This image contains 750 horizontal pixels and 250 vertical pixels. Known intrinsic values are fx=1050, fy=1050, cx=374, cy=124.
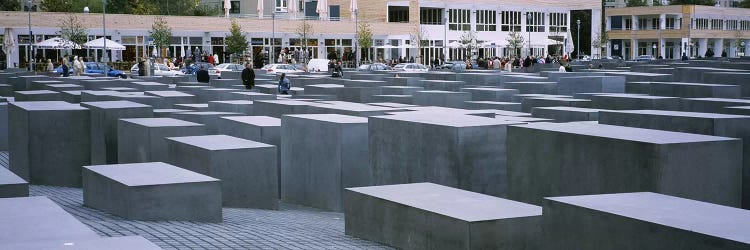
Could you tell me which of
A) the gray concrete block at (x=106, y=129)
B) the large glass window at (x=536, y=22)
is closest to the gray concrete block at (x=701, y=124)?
the gray concrete block at (x=106, y=129)

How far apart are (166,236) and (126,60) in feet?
194

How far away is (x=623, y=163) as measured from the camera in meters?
10.5

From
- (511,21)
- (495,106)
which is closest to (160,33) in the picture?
(511,21)

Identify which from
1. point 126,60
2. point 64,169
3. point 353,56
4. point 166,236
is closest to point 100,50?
point 126,60

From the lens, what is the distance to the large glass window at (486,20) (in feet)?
309

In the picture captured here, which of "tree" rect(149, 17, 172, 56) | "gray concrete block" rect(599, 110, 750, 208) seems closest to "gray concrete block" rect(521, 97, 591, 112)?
"gray concrete block" rect(599, 110, 750, 208)

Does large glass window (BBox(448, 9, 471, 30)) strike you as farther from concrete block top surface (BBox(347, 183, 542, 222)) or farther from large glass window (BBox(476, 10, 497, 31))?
concrete block top surface (BBox(347, 183, 542, 222))

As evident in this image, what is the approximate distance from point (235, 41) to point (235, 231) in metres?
58.2

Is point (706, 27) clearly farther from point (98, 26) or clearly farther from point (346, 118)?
point (346, 118)

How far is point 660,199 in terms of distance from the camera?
28.3 feet

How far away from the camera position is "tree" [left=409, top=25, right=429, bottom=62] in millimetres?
83225

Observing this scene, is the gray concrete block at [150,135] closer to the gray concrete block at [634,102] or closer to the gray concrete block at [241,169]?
the gray concrete block at [241,169]

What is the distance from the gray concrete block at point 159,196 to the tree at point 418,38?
2767 inches

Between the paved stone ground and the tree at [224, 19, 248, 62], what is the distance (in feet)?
182
